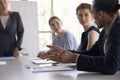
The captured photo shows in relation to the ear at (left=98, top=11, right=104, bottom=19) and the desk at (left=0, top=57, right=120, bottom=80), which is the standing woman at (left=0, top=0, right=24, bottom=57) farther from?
the ear at (left=98, top=11, right=104, bottom=19)

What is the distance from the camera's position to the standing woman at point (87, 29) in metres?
2.29

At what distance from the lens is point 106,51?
5.03 feet

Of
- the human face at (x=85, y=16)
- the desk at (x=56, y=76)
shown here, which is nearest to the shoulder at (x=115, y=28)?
the desk at (x=56, y=76)

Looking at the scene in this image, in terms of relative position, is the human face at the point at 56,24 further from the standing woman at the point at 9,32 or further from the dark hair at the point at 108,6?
the dark hair at the point at 108,6

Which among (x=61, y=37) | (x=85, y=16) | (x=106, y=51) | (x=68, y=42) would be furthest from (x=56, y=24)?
(x=106, y=51)

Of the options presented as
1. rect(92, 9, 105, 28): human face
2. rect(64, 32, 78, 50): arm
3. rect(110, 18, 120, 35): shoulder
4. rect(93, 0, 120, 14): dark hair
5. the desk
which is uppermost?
rect(93, 0, 120, 14): dark hair

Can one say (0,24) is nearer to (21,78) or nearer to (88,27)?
(88,27)

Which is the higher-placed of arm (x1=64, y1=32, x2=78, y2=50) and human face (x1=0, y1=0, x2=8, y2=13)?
human face (x1=0, y1=0, x2=8, y2=13)

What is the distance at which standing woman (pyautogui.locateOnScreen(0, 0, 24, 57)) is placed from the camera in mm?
2990

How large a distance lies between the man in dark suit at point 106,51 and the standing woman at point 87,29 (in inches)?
23.1

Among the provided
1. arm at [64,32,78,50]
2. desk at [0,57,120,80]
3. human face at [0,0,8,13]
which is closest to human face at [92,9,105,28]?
desk at [0,57,120,80]

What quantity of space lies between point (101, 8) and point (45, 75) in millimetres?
569

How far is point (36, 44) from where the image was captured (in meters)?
4.84

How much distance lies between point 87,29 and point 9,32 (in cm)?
112
